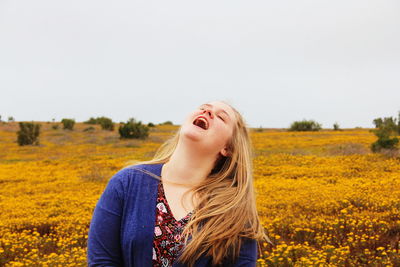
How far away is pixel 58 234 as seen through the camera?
7.87 meters

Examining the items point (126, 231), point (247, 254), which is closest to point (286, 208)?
point (247, 254)

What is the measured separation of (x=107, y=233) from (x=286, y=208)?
742 centimetres

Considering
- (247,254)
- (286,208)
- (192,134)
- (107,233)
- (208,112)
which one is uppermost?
(208,112)

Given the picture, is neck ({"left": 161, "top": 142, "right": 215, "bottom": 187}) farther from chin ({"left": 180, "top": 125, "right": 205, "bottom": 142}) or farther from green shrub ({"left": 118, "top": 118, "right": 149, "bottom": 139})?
green shrub ({"left": 118, "top": 118, "right": 149, "bottom": 139})

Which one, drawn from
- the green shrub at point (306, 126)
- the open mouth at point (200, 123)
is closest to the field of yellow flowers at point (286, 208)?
the open mouth at point (200, 123)

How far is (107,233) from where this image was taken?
220 centimetres

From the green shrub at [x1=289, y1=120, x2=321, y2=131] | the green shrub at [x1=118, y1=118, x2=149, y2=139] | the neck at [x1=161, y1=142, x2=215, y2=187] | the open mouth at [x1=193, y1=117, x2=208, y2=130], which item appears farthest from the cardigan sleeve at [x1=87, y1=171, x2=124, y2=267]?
the green shrub at [x1=289, y1=120, x2=321, y2=131]

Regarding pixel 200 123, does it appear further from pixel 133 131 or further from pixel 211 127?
pixel 133 131

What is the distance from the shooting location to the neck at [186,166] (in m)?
2.38

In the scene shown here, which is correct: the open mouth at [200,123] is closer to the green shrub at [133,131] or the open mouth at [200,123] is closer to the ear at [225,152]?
the ear at [225,152]

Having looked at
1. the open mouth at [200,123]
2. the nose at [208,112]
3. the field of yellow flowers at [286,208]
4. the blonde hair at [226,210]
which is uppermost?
the nose at [208,112]

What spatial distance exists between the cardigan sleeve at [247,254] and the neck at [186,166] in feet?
1.53

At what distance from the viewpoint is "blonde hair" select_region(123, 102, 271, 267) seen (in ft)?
7.16

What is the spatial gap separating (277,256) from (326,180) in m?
7.14
